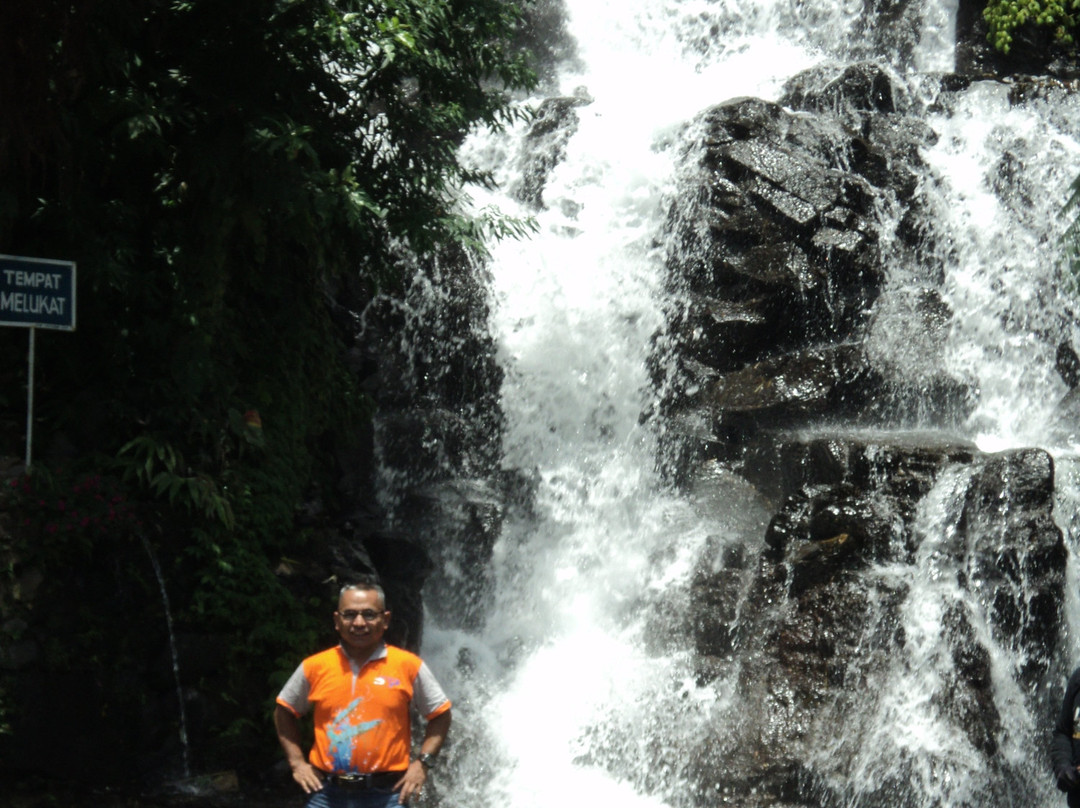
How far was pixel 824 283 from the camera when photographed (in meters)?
13.5

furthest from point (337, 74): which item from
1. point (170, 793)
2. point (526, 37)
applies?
point (526, 37)

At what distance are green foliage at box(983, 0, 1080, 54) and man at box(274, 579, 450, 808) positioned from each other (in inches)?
671

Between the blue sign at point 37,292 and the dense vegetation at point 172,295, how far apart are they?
0.30m

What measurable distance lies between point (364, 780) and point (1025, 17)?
17.7m

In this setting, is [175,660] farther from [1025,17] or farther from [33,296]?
[1025,17]

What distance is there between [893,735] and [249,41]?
6.82 metres

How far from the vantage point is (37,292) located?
287 inches

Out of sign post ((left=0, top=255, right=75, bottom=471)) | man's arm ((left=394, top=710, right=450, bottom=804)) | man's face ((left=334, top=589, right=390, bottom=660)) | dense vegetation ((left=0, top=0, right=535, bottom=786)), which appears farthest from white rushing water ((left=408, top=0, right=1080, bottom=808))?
man's face ((left=334, top=589, right=390, bottom=660))

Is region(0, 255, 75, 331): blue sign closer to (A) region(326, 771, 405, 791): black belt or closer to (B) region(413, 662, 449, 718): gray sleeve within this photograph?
(B) region(413, 662, 449, 718): gray sleeve

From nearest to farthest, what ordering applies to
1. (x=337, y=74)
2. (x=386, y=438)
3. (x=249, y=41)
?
(x=249, y=41)
(x=337, y=74)
(x=386, y=438)

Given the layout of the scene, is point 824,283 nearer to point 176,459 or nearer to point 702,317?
point 702,317

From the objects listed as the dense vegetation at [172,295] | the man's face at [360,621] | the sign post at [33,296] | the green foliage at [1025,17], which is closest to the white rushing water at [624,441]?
Answer: the green foliage at [1025,17]

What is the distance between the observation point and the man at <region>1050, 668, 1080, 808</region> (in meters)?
5.50

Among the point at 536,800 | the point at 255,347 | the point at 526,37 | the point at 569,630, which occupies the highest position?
the point at 526,37
